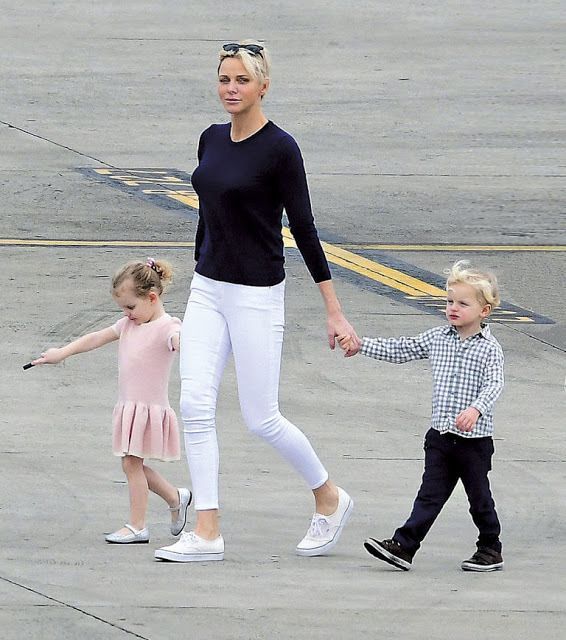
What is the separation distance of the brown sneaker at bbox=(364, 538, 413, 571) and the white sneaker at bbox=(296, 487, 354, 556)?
0.26 meters

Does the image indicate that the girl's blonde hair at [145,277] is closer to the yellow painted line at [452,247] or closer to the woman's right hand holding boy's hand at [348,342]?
the woman's right hand holding boy's hand at [348,342]

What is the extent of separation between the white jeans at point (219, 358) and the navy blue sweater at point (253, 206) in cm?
8

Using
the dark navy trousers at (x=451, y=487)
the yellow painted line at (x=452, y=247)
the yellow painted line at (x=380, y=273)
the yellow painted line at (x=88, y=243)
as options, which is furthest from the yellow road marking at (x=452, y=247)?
the dark navy trousers at (x=451, y=487)

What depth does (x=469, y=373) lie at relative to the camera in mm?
6066

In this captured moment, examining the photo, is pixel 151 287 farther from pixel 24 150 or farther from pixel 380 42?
pixel 380 42

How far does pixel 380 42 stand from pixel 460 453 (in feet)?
43.1

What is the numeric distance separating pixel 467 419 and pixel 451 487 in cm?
37

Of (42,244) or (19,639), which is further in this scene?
(42,244)

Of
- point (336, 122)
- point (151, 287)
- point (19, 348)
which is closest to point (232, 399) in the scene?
point (19, 348)

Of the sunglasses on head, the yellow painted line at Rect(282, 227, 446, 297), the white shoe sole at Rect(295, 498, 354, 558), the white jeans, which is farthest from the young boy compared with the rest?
the yellow painted line at Rect(282, 227, 446, 297)

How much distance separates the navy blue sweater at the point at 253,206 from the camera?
5.94m

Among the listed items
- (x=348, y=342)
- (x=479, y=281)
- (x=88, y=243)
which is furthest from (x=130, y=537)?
(x=88, y=243)

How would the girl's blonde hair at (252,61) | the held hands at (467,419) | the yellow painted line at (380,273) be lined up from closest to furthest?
1. the held hands at (467,419)
2. the girl's blonde hair at (252,61)
3. the yellow painted line at (380,273)

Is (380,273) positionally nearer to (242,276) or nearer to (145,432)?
(145,432)
